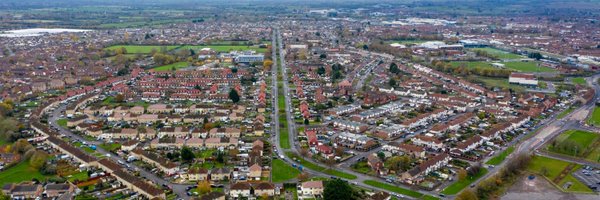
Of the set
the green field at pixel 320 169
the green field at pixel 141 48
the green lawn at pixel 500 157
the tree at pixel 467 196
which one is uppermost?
the tree at pixel 467 196

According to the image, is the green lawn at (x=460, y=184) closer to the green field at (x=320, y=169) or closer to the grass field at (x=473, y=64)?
the green field at (x=320, y=169)

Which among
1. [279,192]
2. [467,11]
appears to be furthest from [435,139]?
[467,11]

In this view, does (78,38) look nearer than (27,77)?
No

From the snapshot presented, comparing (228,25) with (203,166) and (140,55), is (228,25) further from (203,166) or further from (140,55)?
(203,166)

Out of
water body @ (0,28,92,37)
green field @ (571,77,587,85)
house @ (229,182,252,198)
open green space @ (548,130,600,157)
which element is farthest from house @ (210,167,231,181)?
water body @ (0,28,92,37)

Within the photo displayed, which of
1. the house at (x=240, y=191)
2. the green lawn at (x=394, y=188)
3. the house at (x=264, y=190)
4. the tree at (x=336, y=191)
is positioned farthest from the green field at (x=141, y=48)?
the tree at (x=336, y=191)
